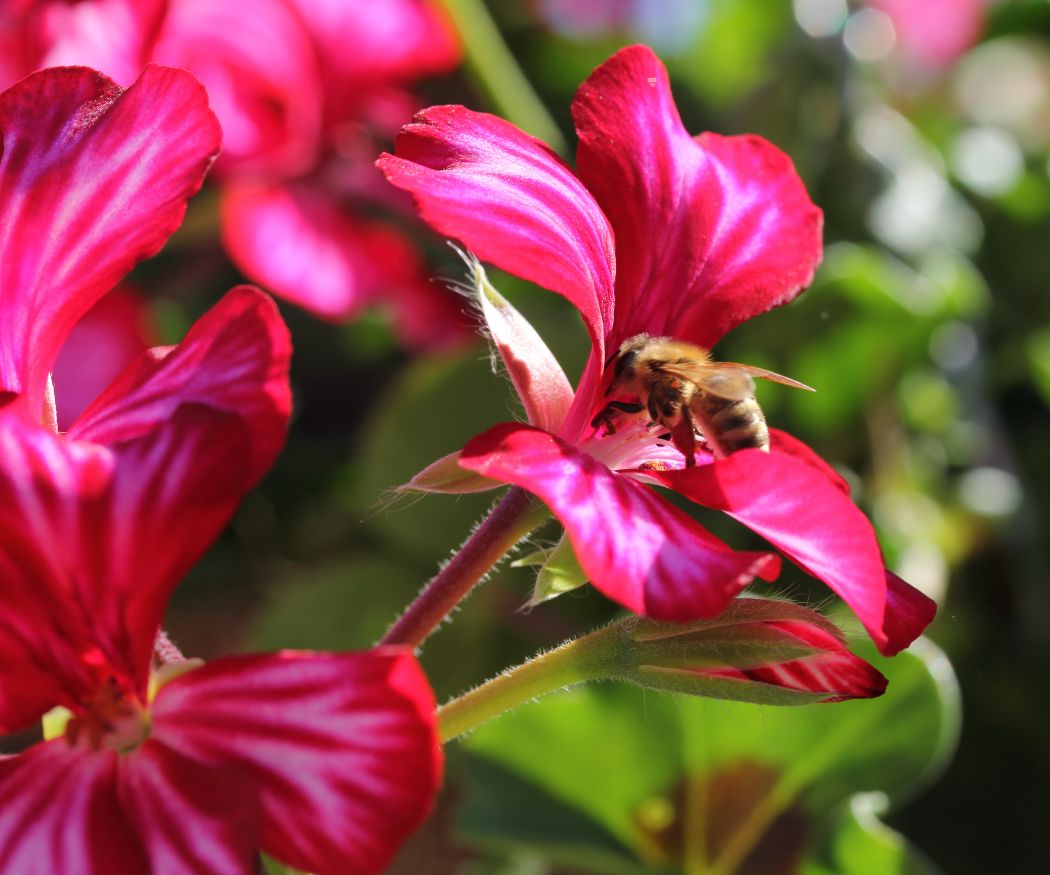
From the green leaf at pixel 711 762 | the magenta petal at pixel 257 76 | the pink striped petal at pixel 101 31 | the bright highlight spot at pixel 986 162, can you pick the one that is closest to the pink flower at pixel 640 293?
the green leaf at pixel 711 762

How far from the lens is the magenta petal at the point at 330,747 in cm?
39

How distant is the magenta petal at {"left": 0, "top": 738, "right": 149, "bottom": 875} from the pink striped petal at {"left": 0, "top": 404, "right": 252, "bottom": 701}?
3 cm

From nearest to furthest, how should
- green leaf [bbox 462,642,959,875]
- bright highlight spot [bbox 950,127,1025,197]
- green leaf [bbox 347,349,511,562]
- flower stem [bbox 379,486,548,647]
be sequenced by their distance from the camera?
flower stem [bbox 379,486,548,647]
green leaf [bbox 462,642,959,875]
green leaf [bbox 347,349,511,562]
bright highlight spot [bbox 950,127,1025,197]

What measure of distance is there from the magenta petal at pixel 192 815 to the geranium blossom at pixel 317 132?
2.19ft

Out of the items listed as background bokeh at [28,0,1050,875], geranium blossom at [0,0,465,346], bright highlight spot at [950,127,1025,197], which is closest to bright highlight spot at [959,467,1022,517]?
background bokeh at [28,0,1050,875]

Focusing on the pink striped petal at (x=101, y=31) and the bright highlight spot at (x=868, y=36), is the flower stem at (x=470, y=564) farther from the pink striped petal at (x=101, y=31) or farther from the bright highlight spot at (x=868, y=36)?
the bright highlight spot at (x=868, y=36)

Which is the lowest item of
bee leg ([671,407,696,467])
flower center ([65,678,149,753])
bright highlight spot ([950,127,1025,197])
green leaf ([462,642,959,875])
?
bright highlight spot ([950,127,1025,197])

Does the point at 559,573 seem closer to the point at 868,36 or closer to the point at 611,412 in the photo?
the point at 611,412

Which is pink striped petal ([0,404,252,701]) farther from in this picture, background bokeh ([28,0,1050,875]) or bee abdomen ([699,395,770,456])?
background bokeh ([28,0,1050,875])

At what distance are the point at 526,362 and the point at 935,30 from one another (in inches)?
51.1

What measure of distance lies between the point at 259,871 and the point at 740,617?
0.60ft

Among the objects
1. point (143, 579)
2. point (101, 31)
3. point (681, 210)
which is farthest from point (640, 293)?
point (101, 31)

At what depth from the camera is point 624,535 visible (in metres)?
0.42

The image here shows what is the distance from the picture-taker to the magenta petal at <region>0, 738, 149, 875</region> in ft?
1.32
